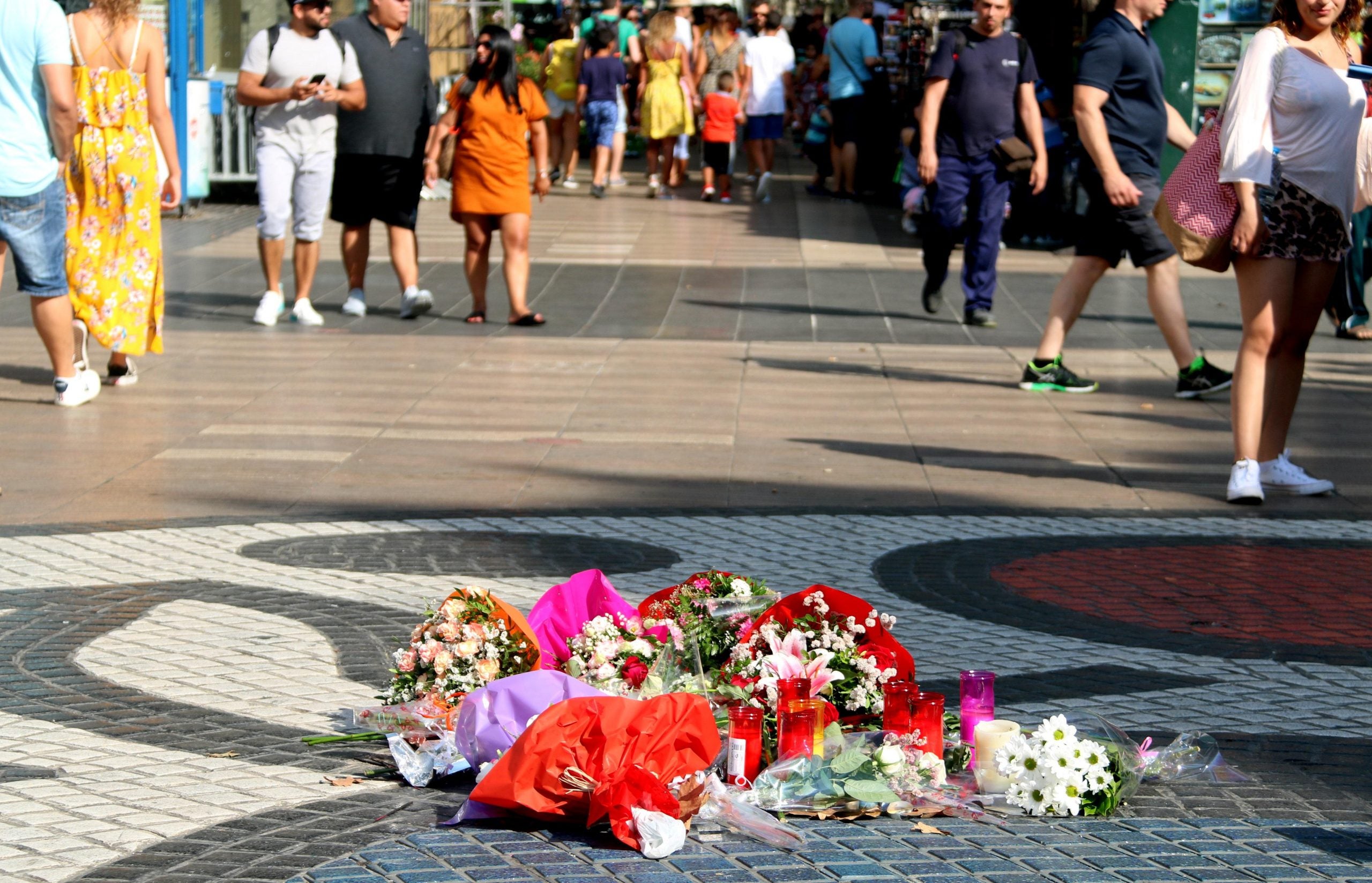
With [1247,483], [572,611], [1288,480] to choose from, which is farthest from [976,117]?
[572,611]

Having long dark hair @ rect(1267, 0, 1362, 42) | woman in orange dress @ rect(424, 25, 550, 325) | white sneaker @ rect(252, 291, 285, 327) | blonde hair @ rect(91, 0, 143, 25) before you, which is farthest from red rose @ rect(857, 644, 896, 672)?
white sneaker @ rect(252, 291, 285, 327)

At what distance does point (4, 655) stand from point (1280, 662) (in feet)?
11.5

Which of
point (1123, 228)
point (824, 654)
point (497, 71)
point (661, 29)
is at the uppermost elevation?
point (661, 29)

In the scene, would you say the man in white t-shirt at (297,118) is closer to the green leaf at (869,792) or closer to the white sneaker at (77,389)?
the white sneaker at (77,389)

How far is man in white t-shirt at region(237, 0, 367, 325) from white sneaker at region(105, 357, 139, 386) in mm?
2021

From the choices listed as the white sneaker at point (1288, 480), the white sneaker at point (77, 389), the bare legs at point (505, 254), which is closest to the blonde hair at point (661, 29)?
the bare legs at point (505, 254)

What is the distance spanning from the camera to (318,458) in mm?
7594

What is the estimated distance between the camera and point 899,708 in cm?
394

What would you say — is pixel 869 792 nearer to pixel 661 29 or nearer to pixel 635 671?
pixel 635 671

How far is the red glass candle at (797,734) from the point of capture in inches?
152

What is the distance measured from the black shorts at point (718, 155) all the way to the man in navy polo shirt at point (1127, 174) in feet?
34.6

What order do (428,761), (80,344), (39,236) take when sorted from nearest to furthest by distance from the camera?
(428,761) < (39,236) < (80,344)

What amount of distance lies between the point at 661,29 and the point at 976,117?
31.2 feet

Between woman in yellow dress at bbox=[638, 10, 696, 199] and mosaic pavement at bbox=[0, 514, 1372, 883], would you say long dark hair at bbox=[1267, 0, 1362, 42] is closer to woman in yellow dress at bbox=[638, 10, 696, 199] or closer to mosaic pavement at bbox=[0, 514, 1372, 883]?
mosaic pavement at bbox=[0, 514, 1372, 883]
